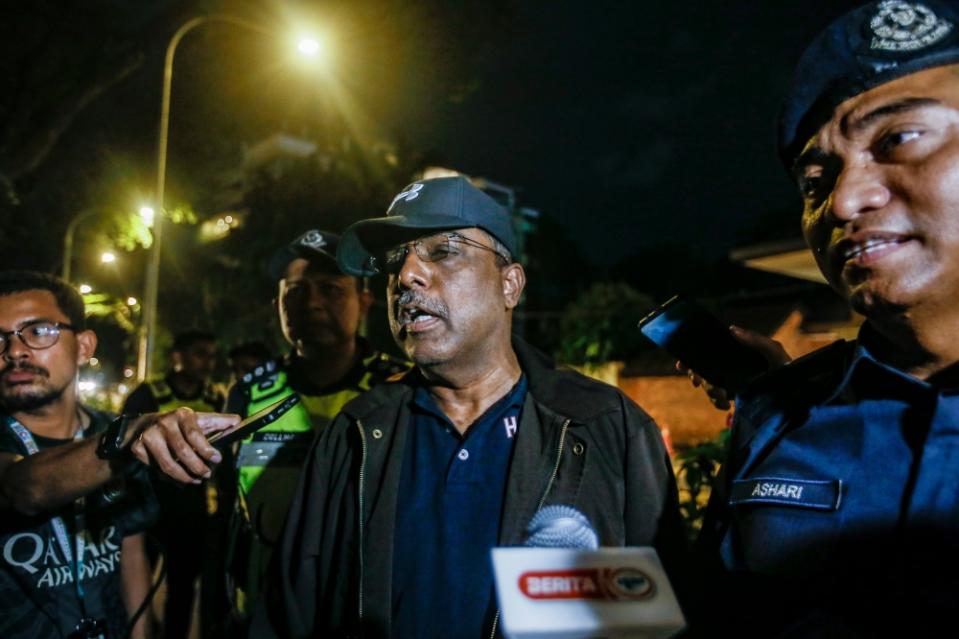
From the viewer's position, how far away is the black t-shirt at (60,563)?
93.9 inches

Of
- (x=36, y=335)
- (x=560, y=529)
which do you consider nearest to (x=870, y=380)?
(x=560, y=529)

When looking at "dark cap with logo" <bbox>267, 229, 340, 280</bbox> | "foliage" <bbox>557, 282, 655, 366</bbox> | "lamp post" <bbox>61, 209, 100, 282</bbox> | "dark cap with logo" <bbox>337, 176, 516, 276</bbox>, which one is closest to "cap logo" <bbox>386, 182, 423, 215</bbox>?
"dark cap with logo" <bbox>337, 176, 516, 276</bbox>

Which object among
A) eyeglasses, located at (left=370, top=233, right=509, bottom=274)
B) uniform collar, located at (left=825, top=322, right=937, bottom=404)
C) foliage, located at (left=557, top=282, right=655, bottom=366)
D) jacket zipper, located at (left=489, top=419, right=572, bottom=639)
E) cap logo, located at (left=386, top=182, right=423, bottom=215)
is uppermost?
cap logo, located at (left=386, top=182, right=423, bottom=215)

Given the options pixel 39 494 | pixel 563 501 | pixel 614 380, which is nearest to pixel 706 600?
pixel 563 501

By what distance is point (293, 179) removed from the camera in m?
26.4

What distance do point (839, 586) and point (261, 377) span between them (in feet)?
9.48

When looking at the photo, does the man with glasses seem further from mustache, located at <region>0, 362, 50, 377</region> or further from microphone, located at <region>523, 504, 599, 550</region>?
microphone, located at <region>523, 504, 599, 550</region>

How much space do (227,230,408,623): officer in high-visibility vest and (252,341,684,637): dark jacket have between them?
2.61ft

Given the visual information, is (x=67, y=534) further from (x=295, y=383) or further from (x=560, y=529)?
(x=560, y=529)

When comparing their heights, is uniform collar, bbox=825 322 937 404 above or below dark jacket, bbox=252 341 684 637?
above

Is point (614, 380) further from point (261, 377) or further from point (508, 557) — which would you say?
point (508, 557)

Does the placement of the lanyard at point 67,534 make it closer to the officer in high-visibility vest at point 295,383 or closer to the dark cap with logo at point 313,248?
the officer in high-visibility vest at point 295,383

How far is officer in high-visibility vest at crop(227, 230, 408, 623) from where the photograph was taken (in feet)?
9.98

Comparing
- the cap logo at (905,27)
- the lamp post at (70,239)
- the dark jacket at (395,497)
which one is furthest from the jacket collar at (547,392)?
the lamp post at (70,239)
